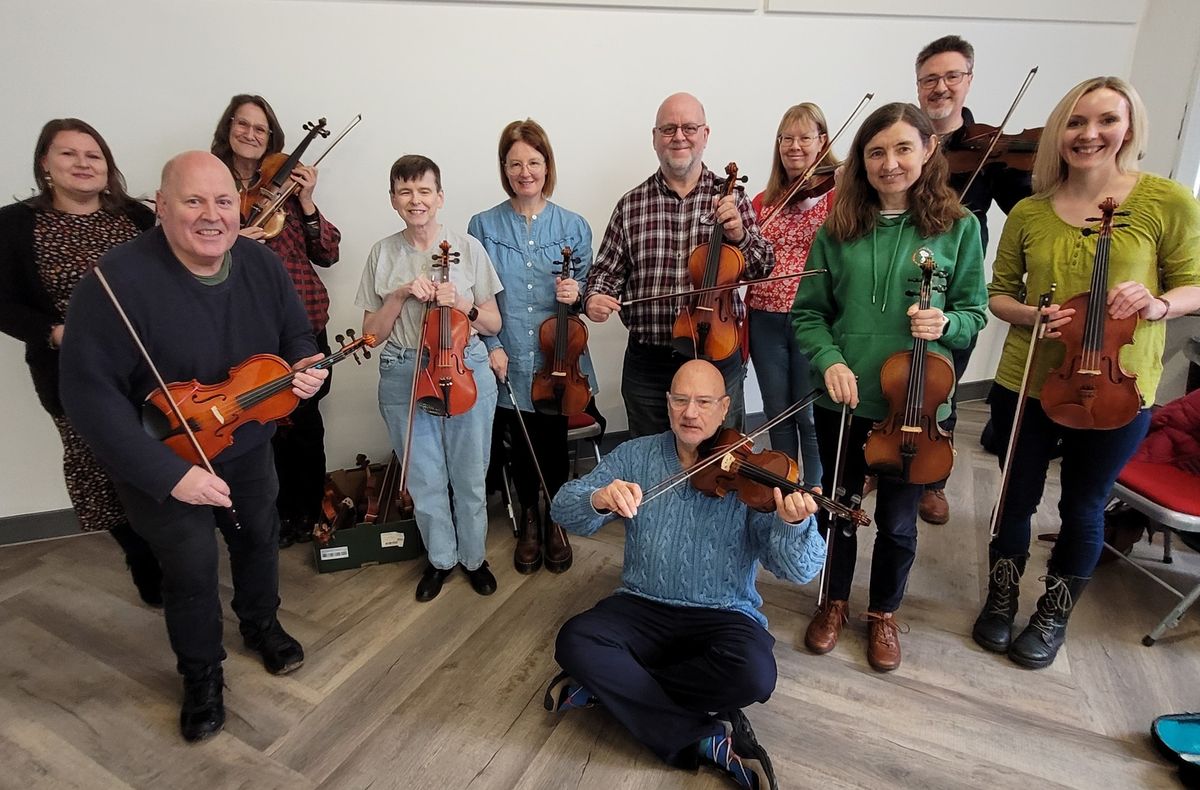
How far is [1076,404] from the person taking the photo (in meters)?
1.72

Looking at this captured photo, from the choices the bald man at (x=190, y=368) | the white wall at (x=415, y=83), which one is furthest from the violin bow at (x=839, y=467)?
the white wall at (x=415, y=83)

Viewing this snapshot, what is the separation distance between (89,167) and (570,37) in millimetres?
1848

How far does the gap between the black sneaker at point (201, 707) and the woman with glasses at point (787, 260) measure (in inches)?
76.9

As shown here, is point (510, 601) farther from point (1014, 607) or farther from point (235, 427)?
point (1014, 607)

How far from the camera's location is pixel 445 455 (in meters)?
2.29

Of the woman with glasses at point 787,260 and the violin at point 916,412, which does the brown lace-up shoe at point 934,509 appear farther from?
the violin at point 916,412

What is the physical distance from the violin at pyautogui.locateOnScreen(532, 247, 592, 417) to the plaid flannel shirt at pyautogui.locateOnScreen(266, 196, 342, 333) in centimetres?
81

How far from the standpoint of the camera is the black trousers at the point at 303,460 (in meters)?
2.58

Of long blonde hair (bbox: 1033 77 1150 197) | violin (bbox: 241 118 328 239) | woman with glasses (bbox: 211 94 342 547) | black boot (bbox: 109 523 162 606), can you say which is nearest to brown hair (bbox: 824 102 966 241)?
long blonde hair (bbox: 1033 77 1150 197)

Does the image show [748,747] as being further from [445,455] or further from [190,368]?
[190,368]

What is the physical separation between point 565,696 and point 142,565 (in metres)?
1.54

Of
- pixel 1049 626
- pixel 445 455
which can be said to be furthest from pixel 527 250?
pixel 1049 626

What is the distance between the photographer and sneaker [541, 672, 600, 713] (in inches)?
69.7

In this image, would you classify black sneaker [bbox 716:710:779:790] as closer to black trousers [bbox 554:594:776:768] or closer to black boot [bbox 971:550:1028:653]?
black trousers [bbox 554:594:776:768]
